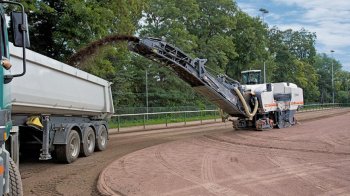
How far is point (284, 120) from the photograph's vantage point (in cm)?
2573

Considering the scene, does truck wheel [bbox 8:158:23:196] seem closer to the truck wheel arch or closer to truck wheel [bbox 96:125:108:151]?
the truck wheel arch

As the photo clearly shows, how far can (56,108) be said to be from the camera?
38.8 feet

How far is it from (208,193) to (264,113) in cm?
1592

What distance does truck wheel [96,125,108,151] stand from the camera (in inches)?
623

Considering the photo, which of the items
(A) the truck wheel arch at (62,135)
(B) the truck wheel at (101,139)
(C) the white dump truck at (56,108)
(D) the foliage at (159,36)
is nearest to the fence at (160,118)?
(D) the foliage at (159,36)

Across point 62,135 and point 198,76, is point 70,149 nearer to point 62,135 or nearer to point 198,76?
point 62,135

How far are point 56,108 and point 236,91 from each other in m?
12.0

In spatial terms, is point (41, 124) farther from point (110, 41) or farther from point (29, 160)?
point (110, 41)

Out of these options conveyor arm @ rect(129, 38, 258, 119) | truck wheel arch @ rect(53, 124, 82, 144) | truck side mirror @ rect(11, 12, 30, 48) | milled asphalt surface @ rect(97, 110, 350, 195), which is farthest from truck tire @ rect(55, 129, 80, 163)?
truck side mirror @ rect(11, 12, 30, 48)

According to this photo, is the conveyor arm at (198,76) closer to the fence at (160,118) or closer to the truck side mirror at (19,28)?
the fence at (160,118)

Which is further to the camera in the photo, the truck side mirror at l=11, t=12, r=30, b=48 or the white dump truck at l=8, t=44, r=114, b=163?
the white dump truck at l=8, t=44, r=114, b=163

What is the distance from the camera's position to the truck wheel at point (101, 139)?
51.9 feet

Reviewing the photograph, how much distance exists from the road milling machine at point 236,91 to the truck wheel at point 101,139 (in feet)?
11.8

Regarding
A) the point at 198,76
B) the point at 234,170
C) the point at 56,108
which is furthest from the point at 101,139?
the point at 234,170
